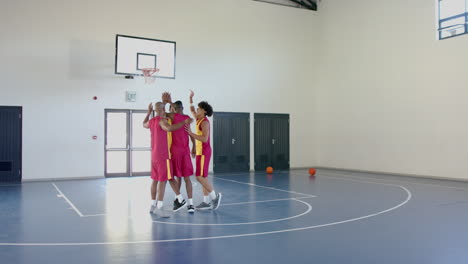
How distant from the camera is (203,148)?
22.5 feet

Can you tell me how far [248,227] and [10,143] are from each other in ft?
30.3

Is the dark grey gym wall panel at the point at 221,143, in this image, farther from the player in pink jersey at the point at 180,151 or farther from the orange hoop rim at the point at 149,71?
the player in pink jersey at the point at 180,151

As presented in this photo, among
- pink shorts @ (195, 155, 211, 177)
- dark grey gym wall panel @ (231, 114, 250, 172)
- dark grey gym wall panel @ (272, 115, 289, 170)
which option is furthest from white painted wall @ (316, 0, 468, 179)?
pink shorts @ (195, 155, 211, 177)

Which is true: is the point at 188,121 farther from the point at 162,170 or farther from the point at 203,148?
the point at 162,170

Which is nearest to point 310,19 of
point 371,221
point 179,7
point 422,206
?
point 179,7

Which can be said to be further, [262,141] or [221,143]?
[262,141]

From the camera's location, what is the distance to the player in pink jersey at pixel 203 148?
6617 millimetres

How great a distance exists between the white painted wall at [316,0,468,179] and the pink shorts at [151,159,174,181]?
358 inches

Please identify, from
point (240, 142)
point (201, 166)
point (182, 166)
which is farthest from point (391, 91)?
point (182, 166)

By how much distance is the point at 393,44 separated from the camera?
13.7 m

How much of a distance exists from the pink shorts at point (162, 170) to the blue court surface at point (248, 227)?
63 cm

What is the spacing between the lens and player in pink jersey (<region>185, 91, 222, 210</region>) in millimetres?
6617

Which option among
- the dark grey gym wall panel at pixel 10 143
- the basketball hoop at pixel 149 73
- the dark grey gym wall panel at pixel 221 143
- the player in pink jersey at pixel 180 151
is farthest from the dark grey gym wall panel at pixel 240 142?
the player in pink jersey at pixel 180 151

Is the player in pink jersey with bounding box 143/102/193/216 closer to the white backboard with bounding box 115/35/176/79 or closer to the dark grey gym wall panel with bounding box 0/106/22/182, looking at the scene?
the white backboard with bounding box 115/35/176/79
